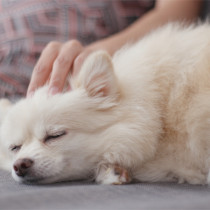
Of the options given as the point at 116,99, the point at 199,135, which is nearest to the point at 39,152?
the point at 116,99

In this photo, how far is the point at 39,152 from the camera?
1175 millimetres

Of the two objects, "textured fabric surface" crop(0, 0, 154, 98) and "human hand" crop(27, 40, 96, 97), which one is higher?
"textured fabric surface" crop(0, 0, 154, 98)

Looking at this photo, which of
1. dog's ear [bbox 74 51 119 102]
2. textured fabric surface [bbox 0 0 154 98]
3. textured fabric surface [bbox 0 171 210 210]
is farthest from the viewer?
textured fabric surface [bbox 0 0 154 98]

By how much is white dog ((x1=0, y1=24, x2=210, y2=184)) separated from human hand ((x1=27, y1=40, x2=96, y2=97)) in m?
0.10

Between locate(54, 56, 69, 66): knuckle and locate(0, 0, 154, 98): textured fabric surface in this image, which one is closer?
locate(54, 56, 69, 66): knuckle

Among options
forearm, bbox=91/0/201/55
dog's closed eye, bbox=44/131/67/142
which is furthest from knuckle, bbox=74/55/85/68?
forearm, bbox=91/0/201/55

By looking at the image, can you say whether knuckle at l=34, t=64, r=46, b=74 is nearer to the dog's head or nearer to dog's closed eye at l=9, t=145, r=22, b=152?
the dog's head

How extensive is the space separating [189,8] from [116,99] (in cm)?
140

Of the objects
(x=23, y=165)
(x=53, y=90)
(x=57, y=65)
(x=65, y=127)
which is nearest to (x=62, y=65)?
(x=57, y=65)

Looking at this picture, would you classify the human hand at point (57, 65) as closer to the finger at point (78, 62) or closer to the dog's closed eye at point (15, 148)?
the finger at point (78, 62)

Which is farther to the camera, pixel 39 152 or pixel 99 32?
pixel 99 32

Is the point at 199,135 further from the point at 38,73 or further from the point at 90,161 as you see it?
the point at 38,73

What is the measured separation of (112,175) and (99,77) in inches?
14.7

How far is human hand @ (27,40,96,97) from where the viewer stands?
4.54ft
